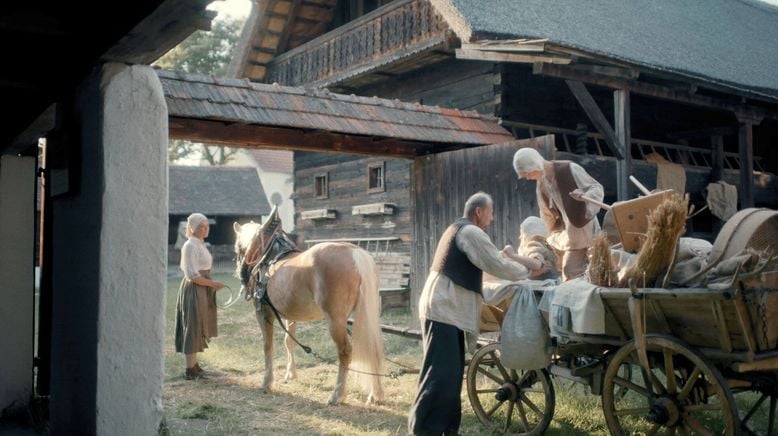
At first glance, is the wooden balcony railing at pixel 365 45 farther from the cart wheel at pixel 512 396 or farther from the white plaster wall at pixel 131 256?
the white plaster wall at pixel 131 256

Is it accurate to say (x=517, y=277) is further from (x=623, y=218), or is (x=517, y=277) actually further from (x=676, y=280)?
(x=676, y=280)

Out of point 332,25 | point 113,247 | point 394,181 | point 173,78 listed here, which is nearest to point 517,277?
point 113,247

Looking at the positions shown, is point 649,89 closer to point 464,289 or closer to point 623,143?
point 623,143

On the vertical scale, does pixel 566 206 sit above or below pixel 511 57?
below

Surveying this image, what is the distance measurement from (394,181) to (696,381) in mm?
9965

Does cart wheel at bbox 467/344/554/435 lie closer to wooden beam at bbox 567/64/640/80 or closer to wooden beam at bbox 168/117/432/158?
wooden beam at bbox 168/117/432/158

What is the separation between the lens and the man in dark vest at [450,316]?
4934 millimetres

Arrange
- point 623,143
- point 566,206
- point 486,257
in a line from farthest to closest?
point 623,143, point 566,206, point 486,257

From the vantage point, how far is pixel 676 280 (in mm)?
4113

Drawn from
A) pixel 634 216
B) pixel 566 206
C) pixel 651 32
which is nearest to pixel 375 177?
pixel 651 32

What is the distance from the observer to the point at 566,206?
591 centimetres

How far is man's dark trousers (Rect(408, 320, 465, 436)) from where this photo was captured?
4.97 m

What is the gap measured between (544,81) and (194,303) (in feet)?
23.8

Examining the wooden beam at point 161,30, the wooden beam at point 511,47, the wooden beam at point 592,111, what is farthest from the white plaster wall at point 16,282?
the wooden beam at point 592,111
